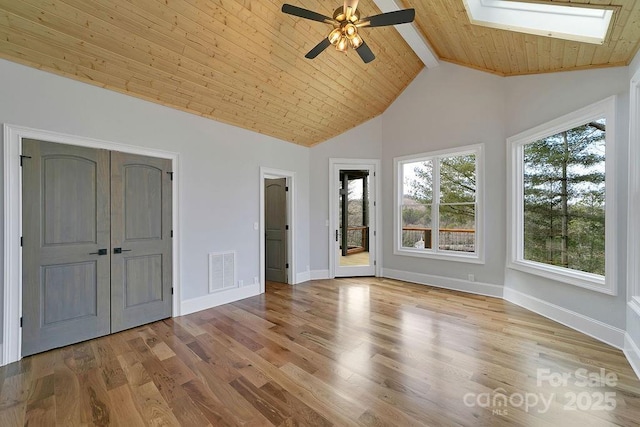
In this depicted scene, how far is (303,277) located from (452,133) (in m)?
3.91

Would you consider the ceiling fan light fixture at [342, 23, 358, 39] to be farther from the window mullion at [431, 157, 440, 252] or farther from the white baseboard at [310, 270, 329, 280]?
the white baseboard at [310, 270, 329, 280]

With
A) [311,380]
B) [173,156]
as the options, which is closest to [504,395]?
[311,380]

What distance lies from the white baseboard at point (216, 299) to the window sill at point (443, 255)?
296cm

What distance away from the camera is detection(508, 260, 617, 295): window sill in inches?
110

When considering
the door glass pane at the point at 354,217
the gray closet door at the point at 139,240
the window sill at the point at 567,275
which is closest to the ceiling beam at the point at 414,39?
the door glass pane at the point at 354,217

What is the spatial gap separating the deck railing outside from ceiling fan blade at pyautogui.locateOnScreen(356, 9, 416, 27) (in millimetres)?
3594

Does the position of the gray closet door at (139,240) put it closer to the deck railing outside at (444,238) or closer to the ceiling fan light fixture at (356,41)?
the ceiling fan light fixture at (356,41)

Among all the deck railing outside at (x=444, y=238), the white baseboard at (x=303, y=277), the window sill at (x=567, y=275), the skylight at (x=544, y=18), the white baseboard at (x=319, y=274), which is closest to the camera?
the skylight at (x=544, y=18)

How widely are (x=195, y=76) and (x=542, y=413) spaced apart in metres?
4.47

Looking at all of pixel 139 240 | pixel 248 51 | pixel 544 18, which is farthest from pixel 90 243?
pixel 544 18

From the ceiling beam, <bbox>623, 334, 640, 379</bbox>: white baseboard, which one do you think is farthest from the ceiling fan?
<bbox>623, 334, 640, 379</bbox>: white baseboard

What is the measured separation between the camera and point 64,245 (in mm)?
2717

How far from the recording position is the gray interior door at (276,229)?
5238mm

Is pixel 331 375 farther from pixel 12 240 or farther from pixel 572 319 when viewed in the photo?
pixel 12 240
